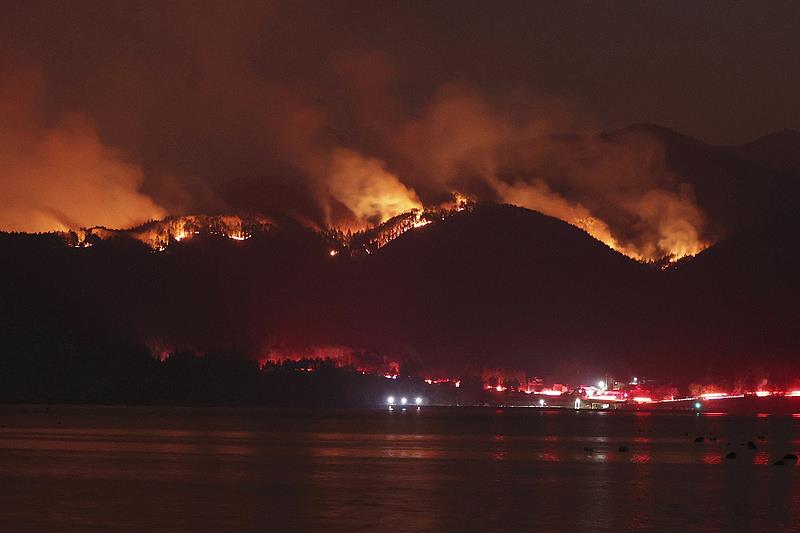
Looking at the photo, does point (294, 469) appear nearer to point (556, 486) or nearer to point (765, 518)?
point (556, 486)

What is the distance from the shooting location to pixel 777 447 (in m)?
97.2

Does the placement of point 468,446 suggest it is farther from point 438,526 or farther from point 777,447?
point 438,526

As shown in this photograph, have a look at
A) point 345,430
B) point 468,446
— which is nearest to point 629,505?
point 468,446

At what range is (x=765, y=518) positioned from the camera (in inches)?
1766

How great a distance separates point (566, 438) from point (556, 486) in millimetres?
56859

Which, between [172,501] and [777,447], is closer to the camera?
[172,501]

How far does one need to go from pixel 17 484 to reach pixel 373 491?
43.7 feet

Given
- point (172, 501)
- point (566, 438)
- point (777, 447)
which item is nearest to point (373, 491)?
point (172, 501)

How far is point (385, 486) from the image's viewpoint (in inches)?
2167

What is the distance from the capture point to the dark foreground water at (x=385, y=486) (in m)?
42.8

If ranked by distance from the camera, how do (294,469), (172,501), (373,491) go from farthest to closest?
(294,469), (373,491), (172,501)

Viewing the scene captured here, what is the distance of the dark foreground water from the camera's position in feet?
140

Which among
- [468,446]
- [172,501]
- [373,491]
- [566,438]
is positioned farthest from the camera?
[566,438]

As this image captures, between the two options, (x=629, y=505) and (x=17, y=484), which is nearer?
(x=629, y=505)
